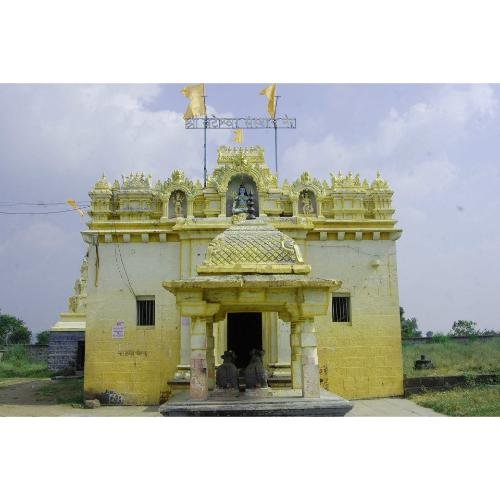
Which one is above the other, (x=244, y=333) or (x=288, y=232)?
(x=288, y=232)

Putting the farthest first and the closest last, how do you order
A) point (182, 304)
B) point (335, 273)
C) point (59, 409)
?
point (335, 273)
point (59, 409)
point (182, 304)

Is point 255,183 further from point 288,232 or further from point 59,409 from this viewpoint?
point 59,409

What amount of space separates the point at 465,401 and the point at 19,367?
2379 centimetres

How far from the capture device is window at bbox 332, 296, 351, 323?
50.5 ft

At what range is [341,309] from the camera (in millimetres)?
15484

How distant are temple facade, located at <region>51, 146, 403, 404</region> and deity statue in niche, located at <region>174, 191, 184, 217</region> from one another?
31 mm

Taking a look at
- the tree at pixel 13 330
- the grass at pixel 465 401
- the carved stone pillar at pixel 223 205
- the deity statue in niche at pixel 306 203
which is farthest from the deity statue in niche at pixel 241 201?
the tree at pixel 13 330

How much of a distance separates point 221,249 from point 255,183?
817 cm

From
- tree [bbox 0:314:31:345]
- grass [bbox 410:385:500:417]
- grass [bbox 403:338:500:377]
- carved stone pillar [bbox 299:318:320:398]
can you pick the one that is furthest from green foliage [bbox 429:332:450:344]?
tree [bbox 0:314:31:345]

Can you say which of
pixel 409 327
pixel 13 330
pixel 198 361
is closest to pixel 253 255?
pixel 198 361

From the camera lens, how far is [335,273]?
15.5 meters

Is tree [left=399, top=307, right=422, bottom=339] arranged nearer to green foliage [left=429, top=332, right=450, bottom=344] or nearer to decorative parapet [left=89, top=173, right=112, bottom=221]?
green foliage [left=429, top=332, right=450, bottom=344]

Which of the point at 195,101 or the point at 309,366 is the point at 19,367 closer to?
the point at 195,101

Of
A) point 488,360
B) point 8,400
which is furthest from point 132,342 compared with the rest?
point 488,360
